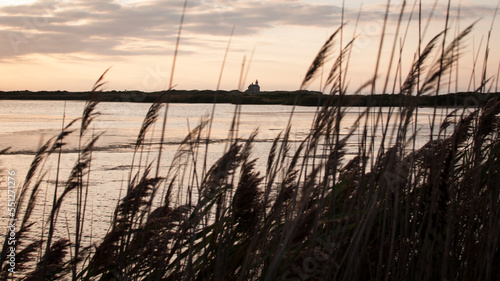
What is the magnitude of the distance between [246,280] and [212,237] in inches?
14.9

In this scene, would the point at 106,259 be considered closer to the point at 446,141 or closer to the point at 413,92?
the point at 413,92

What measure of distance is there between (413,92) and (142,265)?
1961 millimetres

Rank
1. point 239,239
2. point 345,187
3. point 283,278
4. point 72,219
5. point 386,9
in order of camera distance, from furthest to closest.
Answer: point 72,219 < point 345,187 < point 239,239 < point 283,278 < point 386,9

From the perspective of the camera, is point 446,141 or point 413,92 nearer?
point 413,92

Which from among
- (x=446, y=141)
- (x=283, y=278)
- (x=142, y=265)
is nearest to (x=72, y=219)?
(x=142, y=265)

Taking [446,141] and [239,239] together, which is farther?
[239,239]

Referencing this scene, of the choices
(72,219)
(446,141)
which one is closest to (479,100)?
(446,141)

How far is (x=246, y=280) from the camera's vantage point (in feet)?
8.90

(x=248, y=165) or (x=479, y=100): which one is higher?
(x=479, y=100)

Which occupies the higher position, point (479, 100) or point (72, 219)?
point (479, 100)

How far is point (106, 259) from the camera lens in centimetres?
264

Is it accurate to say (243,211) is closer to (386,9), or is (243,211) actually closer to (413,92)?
(413,92)

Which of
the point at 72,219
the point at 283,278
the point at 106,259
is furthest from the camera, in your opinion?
the point at 72,219

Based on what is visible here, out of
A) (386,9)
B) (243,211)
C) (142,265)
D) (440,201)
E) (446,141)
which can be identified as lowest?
(142,265)
